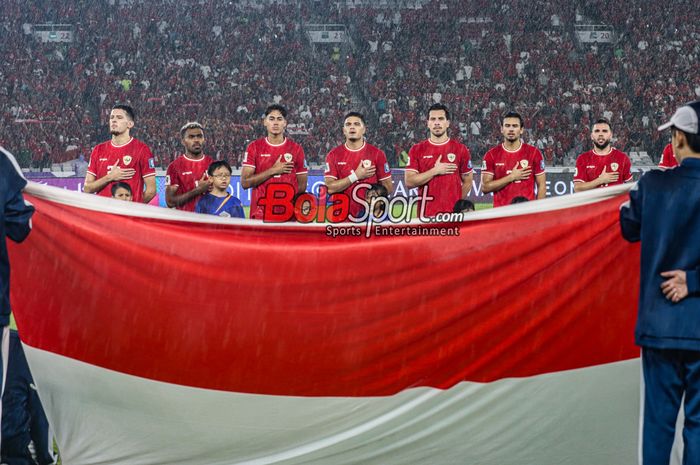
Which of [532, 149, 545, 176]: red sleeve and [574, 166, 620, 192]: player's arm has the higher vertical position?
[532, 149, 545, 176]: red sleeve

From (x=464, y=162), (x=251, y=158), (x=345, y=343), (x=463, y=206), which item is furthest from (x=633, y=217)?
(x=251, y=158)

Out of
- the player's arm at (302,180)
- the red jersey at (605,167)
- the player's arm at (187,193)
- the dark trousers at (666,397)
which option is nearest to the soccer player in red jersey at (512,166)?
the red jersey at (605,167)

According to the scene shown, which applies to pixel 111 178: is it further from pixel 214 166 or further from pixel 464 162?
pixel 464 162

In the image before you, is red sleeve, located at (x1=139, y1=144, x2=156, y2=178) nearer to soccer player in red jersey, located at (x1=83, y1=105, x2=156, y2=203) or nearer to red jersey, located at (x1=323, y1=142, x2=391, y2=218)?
soccer player in red jersey, located at (x1=83, y1=105, x2=156, y2=203)

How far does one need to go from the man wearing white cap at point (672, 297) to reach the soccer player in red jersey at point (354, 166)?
3.67 metres

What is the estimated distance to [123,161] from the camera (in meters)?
6.68

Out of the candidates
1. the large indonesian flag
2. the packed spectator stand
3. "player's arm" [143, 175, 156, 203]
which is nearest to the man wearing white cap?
the large indonesian flag

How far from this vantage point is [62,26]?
30500 mm

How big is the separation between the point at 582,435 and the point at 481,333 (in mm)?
691

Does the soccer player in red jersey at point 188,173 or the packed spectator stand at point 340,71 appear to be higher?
the packed spectator stand at point 340,71

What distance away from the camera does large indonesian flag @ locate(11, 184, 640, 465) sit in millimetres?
3697

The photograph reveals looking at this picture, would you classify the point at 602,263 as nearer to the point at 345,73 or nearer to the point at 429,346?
the point at 429,346

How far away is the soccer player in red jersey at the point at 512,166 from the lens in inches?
265

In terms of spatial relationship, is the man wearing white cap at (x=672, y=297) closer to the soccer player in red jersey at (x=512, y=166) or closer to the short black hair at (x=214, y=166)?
the soccer player in red jersey at (x=512, y=166)
